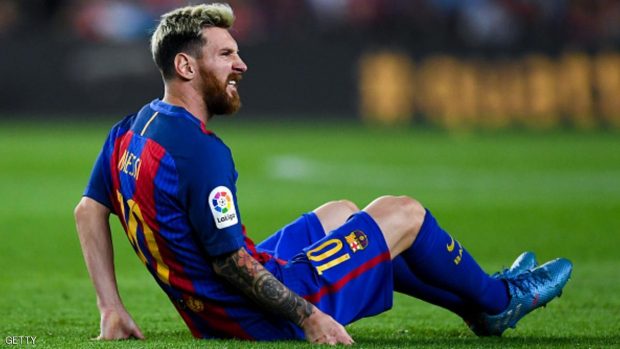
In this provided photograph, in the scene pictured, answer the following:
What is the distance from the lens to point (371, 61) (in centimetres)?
2175

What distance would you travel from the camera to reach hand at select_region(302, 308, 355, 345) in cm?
477

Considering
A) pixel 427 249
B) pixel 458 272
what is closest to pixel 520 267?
pixel 458 272

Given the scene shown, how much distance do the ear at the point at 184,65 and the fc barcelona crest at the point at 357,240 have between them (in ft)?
2.94

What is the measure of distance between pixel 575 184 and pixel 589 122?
7239 mm

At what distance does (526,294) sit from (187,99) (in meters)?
1.66

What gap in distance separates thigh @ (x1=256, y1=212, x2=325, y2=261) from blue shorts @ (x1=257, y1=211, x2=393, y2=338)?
37 cm

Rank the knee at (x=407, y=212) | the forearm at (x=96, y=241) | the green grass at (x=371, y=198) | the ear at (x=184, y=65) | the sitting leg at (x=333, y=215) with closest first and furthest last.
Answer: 1. the ear at (x=184, y=65)
2. the knee at (x=407, y=212)
3. the forearm at (x=96, y=241)
4. the sitting leg at (x=333, y=215)
5. the green grass at (x=371, y=198)

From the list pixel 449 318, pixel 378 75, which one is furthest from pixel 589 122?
pixel 449 318

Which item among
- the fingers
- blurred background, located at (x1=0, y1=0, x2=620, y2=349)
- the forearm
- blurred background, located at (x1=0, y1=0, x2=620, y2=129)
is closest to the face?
the forearm

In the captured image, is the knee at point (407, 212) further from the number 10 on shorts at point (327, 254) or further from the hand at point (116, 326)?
the hand at point (116, 326)

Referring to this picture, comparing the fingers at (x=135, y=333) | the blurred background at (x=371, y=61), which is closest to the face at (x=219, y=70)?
the fingers at (x=135, y=333)

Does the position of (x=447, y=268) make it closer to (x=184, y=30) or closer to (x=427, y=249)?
(x=427, y=249)

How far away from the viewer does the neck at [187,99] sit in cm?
492

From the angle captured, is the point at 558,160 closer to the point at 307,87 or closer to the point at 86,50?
the point at 307,87
